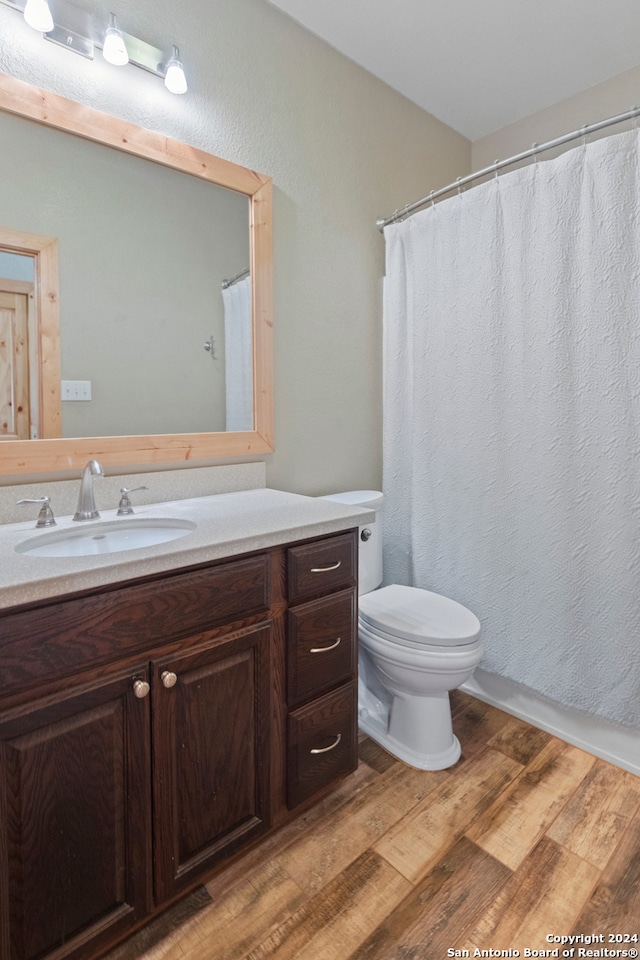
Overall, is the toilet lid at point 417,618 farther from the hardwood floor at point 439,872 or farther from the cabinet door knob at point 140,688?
the cabinet door knob at point 140,688

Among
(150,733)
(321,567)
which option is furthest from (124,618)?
(321,567)

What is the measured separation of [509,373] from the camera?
5.71 ft

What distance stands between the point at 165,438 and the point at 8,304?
529mm

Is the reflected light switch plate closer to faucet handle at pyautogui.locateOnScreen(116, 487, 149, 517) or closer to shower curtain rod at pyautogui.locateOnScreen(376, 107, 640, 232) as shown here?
faucet handle at pyautogui.locateOnScreen(116, 487, 149, 517)

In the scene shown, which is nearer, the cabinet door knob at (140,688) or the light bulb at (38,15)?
the cabinet door knob at (140,688)

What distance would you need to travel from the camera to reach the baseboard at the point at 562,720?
159 centimetres

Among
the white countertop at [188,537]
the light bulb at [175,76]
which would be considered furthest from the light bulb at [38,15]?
the white countertop at [188,537]

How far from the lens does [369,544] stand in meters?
1.85

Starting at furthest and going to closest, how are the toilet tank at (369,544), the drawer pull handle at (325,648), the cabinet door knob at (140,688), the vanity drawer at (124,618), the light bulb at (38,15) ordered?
the toilet tank at (369,544) → the drawer pull handle at (325,648) → the light bulb at (38,15) → the cabinet door knob at (140,688) → the vanity drawer at (124,618)

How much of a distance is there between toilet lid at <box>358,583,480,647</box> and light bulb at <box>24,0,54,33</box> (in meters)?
1.85

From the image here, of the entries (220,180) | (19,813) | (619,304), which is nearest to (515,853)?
(19,813)

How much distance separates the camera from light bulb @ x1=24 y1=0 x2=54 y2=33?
119cm

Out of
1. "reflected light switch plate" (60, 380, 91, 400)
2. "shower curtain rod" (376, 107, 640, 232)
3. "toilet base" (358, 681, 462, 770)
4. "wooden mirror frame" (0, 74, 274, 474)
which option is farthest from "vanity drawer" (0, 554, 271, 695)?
"shower curtain rod" (376, 107, 640, 232)

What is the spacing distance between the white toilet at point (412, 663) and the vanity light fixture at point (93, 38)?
4.86 ft
